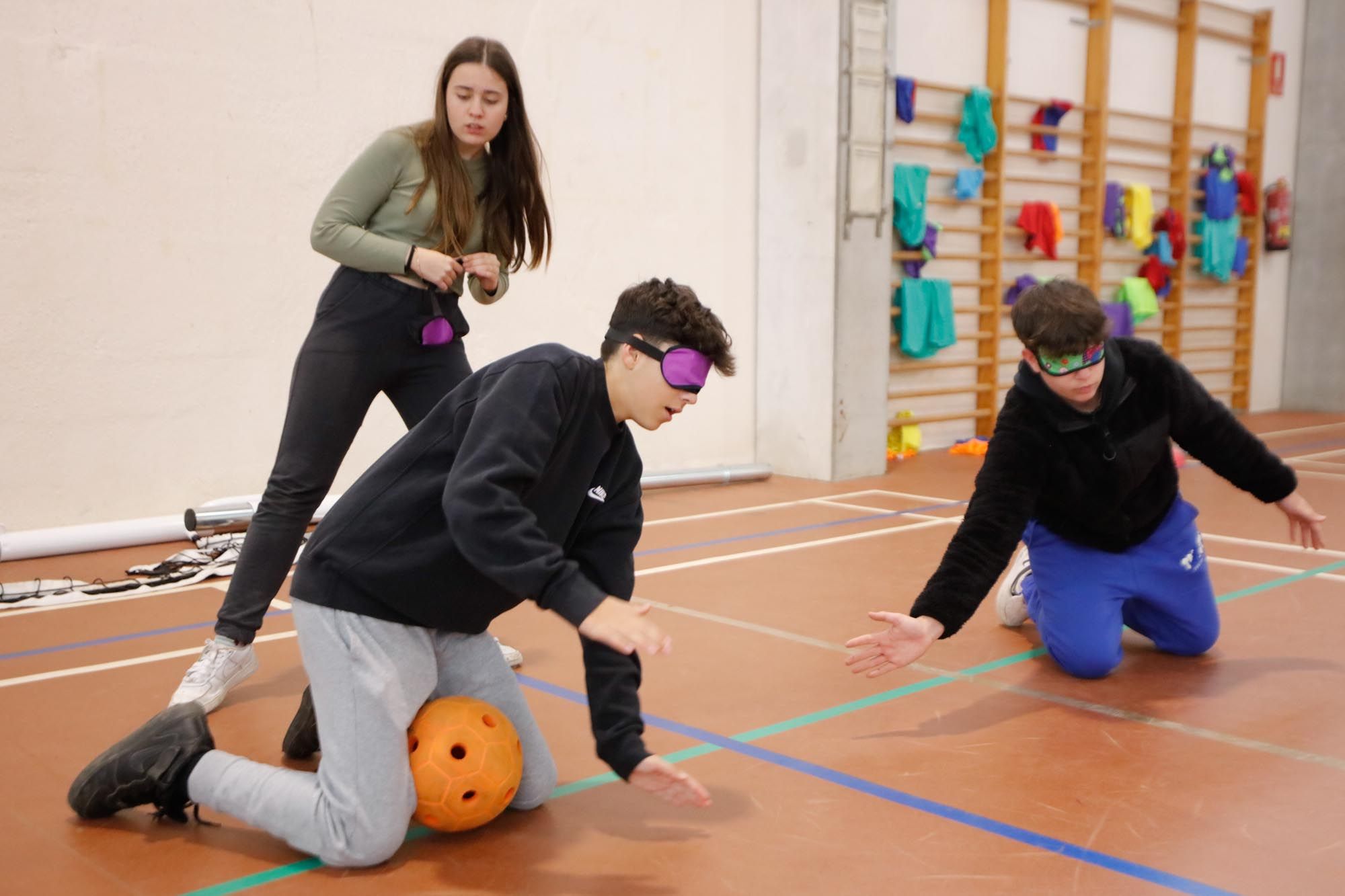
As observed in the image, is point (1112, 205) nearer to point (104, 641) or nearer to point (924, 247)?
point (924, 247)

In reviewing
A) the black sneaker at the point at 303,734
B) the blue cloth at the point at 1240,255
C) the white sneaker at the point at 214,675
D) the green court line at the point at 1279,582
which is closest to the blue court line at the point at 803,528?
the green court line at the point at 1279,582

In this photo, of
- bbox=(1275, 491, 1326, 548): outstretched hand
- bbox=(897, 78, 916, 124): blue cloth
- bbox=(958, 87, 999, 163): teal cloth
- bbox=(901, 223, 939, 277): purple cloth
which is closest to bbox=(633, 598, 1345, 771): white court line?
bbox=(1275, 491, 1326, 548): outstretched hand

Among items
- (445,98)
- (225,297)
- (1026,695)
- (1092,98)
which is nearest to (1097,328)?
(1026,695)

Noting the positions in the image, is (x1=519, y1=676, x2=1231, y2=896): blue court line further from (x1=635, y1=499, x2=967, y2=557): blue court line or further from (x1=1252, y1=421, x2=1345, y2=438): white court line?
(x1=1252, y1=421, x2=1345, y2=438): white court line

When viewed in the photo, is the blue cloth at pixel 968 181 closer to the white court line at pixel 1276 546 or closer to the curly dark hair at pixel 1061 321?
the white court line at pixel 1276 546

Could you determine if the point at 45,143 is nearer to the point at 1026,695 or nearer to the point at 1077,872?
the point at 1026,695

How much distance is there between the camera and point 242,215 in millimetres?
5344

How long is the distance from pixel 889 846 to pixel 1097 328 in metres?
1.37

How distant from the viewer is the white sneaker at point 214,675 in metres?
2.91

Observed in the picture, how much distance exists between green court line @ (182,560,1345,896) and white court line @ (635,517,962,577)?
152 cm

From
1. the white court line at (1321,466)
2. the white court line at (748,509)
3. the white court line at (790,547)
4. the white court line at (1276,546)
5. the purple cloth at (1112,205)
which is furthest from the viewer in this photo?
the purple cloth at (1112,205)

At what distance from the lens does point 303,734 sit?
8.47 ft

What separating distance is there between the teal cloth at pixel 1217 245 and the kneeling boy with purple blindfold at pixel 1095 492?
24.9 feet

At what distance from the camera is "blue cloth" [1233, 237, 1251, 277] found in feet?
34.8
